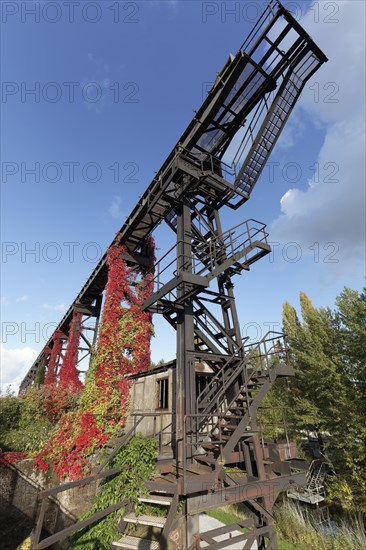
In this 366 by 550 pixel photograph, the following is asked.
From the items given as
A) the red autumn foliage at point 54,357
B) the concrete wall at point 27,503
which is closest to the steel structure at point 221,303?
the concrete wall at point 27,503

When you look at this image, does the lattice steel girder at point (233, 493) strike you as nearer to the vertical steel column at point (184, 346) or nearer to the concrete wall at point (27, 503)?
the vertical steel column at point (184, 346)

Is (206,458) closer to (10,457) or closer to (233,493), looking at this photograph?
(233,493)

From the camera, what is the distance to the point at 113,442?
32.1ft

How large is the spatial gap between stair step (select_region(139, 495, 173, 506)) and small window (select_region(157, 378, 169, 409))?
3.80 meters

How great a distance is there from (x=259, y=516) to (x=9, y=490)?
751cm

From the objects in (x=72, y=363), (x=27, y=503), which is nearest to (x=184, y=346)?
(x=27, y=503)

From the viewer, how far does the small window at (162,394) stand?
391 inches

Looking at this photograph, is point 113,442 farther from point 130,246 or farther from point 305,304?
point 305,304

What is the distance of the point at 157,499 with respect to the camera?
18.8 ft

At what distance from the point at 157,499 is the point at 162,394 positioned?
175 inches

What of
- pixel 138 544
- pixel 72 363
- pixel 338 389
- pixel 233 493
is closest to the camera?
pixel 138 544

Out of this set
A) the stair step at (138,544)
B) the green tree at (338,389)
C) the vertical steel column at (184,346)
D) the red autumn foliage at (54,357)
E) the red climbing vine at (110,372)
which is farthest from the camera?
the red autumn foliage at (54,357)

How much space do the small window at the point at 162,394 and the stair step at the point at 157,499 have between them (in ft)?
12.5

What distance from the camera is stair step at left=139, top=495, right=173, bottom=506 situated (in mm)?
5496
